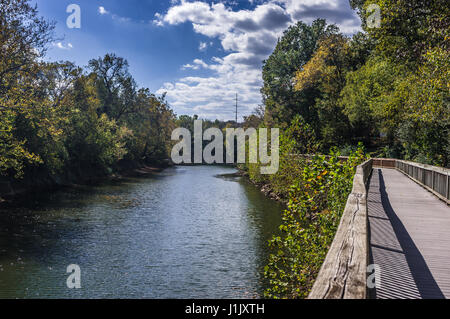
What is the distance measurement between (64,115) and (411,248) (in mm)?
37720

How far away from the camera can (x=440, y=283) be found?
16.9ft

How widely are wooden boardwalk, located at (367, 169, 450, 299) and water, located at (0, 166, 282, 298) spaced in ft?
14.5

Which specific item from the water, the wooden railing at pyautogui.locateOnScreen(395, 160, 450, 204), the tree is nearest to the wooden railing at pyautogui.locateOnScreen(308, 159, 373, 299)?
the water

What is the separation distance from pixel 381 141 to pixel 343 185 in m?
40.1

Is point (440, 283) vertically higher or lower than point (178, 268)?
higher

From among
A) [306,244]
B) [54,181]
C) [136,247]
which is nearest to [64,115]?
[54,181]

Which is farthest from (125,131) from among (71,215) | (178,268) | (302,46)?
(178,268)

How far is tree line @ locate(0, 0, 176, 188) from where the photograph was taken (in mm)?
21984

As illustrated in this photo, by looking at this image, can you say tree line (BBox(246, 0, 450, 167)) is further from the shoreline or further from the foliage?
the shoreline

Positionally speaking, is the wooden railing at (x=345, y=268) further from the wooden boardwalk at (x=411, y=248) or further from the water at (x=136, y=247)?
the water at (x=136, y=247)

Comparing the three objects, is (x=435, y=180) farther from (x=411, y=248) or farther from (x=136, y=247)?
(x=136, y=247)

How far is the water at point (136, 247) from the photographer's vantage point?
11.2 m
